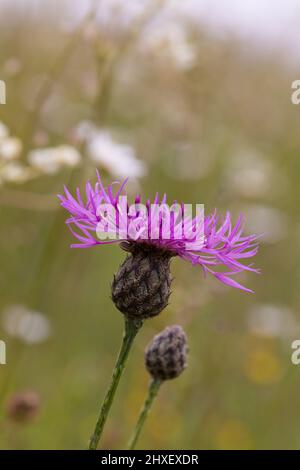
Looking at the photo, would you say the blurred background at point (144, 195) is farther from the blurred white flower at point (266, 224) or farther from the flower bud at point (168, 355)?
the flower bud at point (168, 355)

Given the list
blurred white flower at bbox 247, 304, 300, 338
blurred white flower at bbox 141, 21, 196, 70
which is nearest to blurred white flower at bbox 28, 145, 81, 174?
blurred white flower at bbox 141, 21, 196, 70

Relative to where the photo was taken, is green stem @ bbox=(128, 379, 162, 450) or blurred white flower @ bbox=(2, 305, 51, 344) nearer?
green stem @ bbox=(128, 379, 162, 450)

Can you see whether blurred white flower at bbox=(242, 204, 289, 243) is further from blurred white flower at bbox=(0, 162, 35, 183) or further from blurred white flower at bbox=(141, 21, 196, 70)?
blurred white flower at bbox=(0, 162, 35, 183)

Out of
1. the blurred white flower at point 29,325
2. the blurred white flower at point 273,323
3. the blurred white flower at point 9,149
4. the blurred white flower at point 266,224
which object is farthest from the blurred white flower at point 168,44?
the blurred white flower at point 266,224

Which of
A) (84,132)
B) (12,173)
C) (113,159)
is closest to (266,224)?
(113,159)
